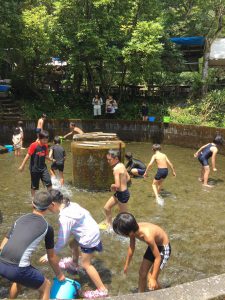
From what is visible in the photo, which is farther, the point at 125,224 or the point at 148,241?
the point at 148,241

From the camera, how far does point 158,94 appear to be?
25.6 m

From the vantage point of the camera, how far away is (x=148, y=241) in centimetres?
484

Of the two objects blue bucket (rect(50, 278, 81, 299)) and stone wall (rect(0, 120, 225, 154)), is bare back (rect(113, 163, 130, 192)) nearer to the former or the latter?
blue bucket (rect(50, 278, 81, 299))

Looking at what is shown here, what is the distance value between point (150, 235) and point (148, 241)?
86 millimetres

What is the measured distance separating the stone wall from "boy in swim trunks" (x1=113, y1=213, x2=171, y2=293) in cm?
1407

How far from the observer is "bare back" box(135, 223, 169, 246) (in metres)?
4.86

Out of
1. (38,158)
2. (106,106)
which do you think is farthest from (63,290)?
(106,106)

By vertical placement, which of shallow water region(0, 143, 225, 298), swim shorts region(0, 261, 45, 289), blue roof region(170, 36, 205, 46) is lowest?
shallow water region(0, 143, 225, 298)

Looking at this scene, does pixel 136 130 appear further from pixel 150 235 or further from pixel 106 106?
pixel 150 235

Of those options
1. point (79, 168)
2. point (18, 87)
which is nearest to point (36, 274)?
point (79, 168)

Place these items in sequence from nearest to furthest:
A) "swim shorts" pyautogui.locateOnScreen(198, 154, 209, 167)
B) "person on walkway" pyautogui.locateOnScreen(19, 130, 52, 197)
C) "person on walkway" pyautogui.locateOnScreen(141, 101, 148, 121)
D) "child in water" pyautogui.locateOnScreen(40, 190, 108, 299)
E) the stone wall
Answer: "child in water" pyautogui.locateOnScreen(40, 190, 108, 299) → "person on walkway" pyautogui.locateOnScreen(19, 130, 52, 197) → "swim shorts" pyautogui.locateOnScreen(198, 154, 209, 167) → the stone wall → "person on walkway" pyautogui.locateOnScreen(141, 101, 148, 121)

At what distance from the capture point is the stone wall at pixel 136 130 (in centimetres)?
1917

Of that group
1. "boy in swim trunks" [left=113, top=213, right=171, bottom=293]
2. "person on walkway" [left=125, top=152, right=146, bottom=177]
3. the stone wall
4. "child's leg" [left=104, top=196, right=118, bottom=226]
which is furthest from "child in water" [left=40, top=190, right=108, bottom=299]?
the stone wall

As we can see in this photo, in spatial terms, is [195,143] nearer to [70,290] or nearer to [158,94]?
[158,94]
